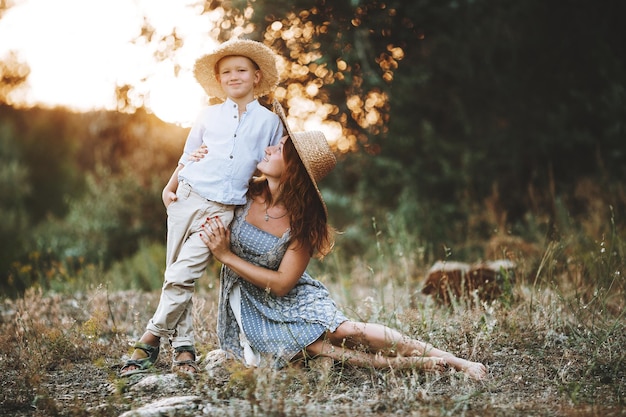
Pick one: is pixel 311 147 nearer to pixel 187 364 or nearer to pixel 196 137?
pixel 196 137

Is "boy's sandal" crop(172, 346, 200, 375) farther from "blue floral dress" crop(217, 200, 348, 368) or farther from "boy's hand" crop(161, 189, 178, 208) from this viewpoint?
"boy's hand" crop(161, 189, 178, 208)

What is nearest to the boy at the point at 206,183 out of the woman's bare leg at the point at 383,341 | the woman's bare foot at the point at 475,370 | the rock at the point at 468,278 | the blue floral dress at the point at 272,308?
the blue floral dress at the point at 272,308

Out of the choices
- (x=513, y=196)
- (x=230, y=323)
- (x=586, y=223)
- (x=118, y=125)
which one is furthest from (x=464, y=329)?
(x=118, y=125)

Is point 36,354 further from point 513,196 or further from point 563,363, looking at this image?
point 513,196

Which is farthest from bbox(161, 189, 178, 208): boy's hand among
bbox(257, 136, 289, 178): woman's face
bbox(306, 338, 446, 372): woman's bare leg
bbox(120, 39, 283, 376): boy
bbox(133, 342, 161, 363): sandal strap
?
bbox(306, 338, 446, 372): woman's bare leg

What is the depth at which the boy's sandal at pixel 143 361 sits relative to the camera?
3.40 m

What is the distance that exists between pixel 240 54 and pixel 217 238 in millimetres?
1052

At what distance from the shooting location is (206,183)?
11.1 feet

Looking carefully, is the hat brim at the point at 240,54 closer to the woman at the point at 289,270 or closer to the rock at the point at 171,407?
the woman at the point at 289,270

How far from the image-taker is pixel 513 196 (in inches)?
320

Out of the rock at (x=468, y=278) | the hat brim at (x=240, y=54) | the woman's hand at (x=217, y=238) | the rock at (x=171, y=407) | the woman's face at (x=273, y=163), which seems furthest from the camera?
the rock at (x=468, y=278)

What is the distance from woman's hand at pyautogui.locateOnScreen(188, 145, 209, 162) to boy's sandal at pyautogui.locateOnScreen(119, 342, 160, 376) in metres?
1.04

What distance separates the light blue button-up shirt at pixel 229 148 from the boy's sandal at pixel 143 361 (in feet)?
2.92

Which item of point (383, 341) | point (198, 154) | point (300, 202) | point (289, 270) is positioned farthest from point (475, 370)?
point (198, 154)
